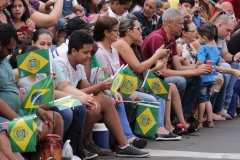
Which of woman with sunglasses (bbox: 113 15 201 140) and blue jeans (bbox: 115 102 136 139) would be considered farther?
woman with sunglasses (bbox: 113 15 201 140)

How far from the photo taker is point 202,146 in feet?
31.8

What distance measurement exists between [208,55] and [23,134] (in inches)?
210

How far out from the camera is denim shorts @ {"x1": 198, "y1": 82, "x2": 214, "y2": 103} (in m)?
11.5

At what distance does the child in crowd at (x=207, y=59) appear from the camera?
11.5m

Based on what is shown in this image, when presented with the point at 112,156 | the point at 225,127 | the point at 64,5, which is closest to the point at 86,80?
the point at 112,156

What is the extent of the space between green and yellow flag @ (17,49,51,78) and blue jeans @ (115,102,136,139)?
1.81 meters

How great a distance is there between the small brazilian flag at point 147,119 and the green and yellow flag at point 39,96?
2597 millimetres

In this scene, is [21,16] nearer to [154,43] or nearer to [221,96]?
Result: [154,43]

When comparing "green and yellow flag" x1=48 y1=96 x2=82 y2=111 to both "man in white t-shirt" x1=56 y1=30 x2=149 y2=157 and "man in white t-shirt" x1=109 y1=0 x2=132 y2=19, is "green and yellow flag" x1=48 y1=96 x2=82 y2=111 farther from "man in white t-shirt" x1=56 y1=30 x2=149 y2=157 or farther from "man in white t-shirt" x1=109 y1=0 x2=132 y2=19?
"man in white t-shirt" x1=109 y1=0 x2=132 y2=19

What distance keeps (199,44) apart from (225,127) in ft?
4.76

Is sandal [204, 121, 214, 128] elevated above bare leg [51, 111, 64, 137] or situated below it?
below

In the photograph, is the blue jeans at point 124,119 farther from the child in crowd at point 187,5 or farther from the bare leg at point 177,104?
the child in crowd at point 187,5

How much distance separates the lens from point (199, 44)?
12.1 metres

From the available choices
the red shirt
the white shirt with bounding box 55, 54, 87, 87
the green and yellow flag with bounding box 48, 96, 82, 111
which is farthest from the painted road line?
the red shirt
